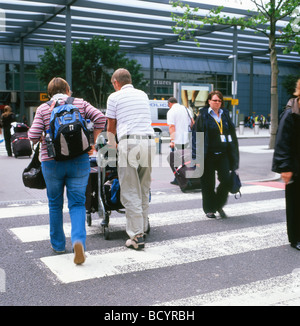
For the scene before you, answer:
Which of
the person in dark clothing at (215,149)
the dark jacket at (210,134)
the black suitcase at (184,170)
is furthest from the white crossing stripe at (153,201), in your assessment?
the dark jacket at (210,134)

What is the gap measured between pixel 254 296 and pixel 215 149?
3036mm

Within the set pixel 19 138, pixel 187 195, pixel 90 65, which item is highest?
pixel 90 65

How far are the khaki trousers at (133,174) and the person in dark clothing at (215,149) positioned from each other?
1.64m

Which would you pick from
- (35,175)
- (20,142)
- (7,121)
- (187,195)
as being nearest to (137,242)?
(35,175)

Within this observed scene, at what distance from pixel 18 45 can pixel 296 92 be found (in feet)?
128

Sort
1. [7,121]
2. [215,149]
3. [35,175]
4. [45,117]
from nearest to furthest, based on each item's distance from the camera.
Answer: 1. [45,117]
2. [35,175]
3. [215,149]
4. [7,121]

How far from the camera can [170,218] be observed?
648 centimetres

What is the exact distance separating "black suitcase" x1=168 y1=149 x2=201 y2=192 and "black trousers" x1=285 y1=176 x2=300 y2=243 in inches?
118

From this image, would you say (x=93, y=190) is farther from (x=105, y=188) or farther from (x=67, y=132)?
(x=67, y=132)

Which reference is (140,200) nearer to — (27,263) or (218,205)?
(27,263)

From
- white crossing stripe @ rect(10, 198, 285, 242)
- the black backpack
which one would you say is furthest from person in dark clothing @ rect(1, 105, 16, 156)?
the black backpack

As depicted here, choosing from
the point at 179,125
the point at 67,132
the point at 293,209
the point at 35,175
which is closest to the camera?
the point at 67,132

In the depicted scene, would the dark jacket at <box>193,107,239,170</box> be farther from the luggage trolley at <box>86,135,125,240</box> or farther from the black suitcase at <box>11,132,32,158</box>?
the black suitcase at <box>11,132,32,158</box>

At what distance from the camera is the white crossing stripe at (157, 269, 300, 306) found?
11.3 feet
